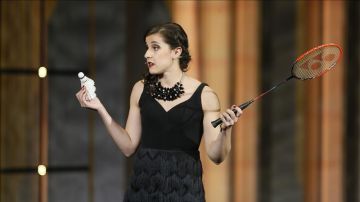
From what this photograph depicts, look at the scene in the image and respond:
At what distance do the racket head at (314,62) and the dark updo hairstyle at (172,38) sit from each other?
345 mm

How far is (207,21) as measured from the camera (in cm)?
364

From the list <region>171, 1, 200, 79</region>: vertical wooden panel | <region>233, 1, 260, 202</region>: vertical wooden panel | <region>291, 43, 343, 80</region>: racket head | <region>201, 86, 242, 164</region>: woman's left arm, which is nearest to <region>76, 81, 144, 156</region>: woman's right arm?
<region>201, 86, 242, 164</region>: woman's left arm

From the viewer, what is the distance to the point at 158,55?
2186 mm

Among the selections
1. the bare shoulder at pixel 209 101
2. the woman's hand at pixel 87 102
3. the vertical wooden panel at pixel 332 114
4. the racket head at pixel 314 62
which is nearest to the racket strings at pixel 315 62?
the racket head at pixel 314 62

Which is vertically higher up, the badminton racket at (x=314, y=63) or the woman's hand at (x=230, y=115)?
the badminton racket at (x=314, y=63)

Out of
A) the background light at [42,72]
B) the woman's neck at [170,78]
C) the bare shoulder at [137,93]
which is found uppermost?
the background light at [42,72]

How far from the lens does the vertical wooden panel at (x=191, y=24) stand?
357 centimetres

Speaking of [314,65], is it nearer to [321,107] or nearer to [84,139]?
[321,107]

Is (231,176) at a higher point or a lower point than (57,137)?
lower

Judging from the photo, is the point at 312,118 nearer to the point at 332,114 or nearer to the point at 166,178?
the point at 332,114

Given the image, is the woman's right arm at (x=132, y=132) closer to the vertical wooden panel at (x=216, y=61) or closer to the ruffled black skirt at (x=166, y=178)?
the ruffled black skirt at (x=166, y=178)

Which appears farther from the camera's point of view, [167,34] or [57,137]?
[57,137]

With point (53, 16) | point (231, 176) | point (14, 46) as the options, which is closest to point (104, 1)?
point (53, 16)

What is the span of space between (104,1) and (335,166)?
59.8 inches
